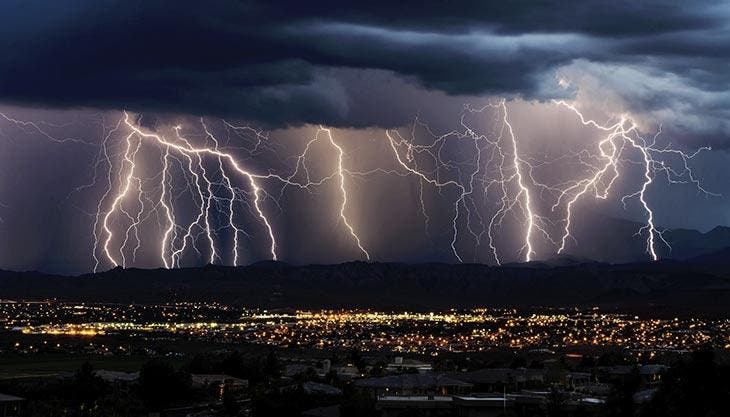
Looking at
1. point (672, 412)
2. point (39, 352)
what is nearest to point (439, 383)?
point (672, 412)

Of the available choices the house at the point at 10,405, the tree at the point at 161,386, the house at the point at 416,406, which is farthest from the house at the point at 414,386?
the house at the point at 10,405

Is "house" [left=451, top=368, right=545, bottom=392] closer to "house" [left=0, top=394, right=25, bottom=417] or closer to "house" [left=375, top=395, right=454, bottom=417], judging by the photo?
"house" [left=375, top=395, right=454, bottom=417]

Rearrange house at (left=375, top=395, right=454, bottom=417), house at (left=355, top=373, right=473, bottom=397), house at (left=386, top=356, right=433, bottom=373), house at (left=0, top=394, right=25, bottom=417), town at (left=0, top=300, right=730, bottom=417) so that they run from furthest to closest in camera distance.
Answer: house at (left=386, top=356, right=433, bottom=373)
house at (left=355, top=373, right=473, bottom=397)
house at (left=0, top=394, right=25, bottom=417)
town at (left=0, top=300, right=730, bottom=417)
house at (left=375, top=395, right=454, bottom=417)

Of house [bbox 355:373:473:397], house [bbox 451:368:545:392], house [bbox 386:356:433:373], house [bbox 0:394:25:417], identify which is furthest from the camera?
house [bbox 386:356:433:373]

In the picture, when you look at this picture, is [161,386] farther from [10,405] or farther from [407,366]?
[407,366]

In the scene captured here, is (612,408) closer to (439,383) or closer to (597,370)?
(439,383)

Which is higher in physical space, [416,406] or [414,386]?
[414,386]

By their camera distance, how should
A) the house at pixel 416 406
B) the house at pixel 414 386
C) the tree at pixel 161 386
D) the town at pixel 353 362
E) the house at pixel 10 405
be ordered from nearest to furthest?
1. the house at pixel 416 406
2. the town at pixel 353 362
3. the house at pixel 10 405
4. the house at pixel 414 386
5. the tree at pixel 161 386

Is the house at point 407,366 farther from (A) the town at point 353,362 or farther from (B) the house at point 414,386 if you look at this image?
(B) the house at point 414,386

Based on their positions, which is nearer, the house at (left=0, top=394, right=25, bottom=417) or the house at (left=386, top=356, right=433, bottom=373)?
the house at (left=0, top=394, right=25, bottom=417)

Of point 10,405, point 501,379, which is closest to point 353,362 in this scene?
point 501,379

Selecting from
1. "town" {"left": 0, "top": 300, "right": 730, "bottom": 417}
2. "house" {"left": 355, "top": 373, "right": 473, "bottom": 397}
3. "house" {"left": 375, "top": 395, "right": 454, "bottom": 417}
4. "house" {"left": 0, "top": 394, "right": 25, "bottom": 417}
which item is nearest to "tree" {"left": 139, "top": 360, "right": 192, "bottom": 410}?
"town" {"left": 0, "top": 300, "right": 730, "bottom": 417}
